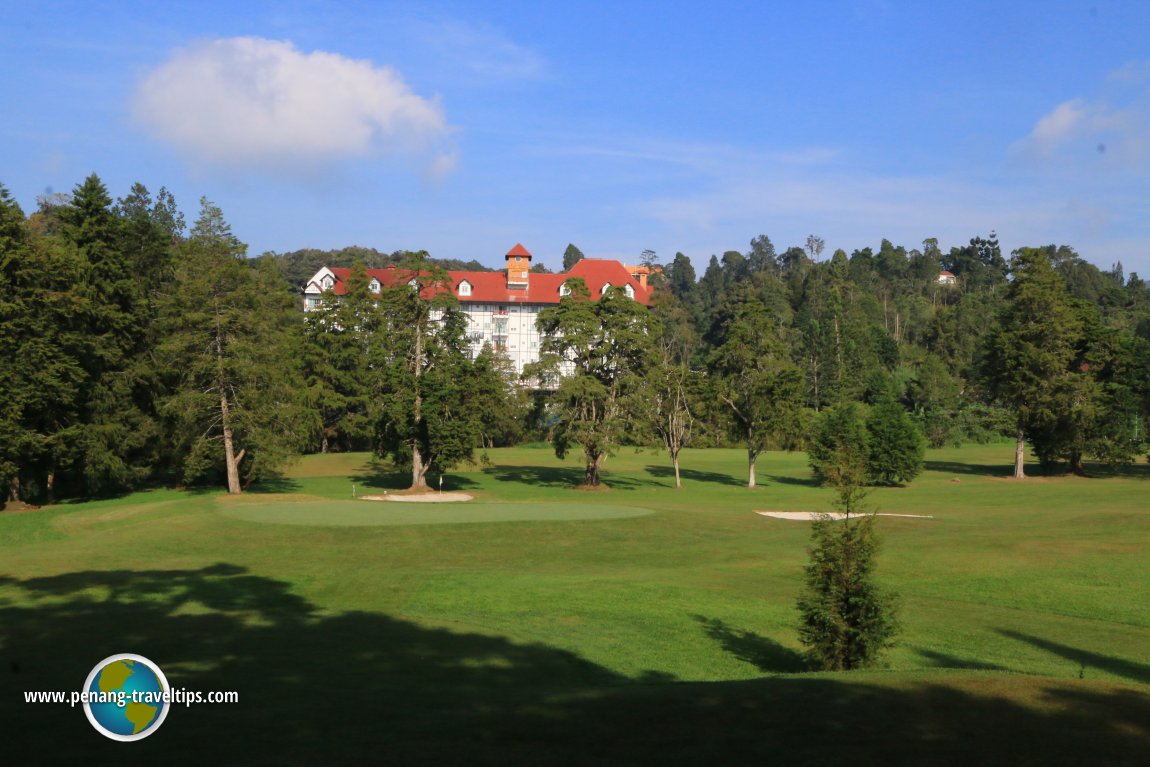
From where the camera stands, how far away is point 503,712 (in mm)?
→ 12086

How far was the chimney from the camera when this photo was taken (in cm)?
13575

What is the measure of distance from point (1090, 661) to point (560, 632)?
35.9 ft

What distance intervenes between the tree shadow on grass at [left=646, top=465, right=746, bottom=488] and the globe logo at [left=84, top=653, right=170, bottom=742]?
52.7m

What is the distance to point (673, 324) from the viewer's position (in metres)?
152

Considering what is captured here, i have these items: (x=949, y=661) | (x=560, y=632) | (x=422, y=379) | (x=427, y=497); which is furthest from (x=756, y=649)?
(x=422, y=379)

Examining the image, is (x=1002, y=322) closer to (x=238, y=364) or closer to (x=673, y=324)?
(x=238, y=364)

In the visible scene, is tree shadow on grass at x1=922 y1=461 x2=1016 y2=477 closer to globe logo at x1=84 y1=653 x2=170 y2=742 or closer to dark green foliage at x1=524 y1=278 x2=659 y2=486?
dark green foliage at x1=524 y1=278 x2=659 y2=486

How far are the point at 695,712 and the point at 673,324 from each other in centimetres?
14149

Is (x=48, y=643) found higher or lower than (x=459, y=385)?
lower

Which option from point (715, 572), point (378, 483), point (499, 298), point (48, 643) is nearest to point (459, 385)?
point (378, 483)

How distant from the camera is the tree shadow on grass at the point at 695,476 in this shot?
66.9 m

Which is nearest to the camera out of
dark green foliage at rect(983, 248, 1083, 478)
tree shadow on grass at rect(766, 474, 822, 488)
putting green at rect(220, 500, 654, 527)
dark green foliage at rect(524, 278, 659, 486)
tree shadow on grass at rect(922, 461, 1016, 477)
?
putting green at rect(220, 500, 654, 527)

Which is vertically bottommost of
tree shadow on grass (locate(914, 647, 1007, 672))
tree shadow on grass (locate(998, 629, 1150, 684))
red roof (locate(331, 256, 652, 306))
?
tree shadow on grass (locate(914, 647, 1007, 672))

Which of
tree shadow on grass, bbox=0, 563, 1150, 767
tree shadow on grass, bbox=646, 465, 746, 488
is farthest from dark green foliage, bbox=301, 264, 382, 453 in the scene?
tree shadow on grass, bbox=0, 563, 1150, 767
